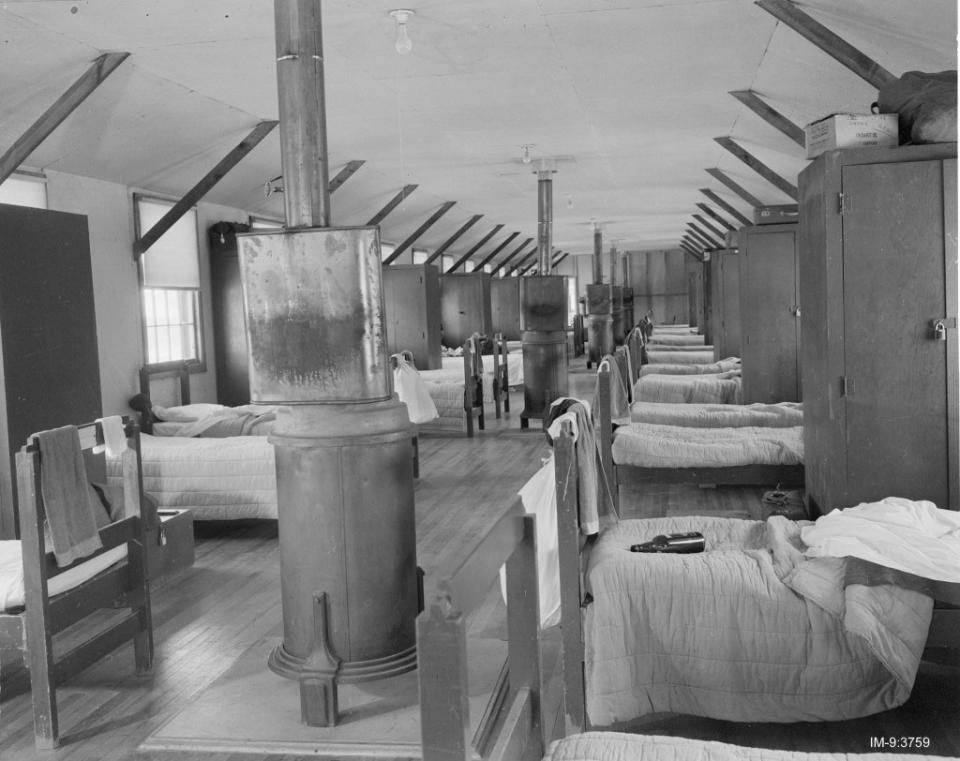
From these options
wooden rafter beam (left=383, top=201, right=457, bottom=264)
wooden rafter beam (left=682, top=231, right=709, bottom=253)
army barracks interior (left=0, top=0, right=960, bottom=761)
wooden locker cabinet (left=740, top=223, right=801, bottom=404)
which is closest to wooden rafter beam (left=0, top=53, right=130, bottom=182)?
army barracks interior (left=0, top=0, right=960, bottom=761)

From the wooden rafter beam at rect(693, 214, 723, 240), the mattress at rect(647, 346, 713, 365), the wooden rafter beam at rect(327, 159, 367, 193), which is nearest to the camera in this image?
the wooden rafter beam at rect(327, 159, 367, 193)

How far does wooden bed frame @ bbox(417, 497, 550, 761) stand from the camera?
1.57 meters

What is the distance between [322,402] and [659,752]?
5.08 feet

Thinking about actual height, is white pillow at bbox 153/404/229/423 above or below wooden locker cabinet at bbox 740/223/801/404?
below

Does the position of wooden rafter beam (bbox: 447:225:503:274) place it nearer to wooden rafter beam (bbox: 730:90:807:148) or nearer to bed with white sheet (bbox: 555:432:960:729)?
wooden rafter beam (bbox: 730:90:807:148)

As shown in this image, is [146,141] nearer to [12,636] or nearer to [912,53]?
[12,636]

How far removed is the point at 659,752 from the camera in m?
2.28

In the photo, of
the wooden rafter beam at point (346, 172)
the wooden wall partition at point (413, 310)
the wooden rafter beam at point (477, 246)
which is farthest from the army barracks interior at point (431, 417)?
the wooden rafter beam at point (477, 246)

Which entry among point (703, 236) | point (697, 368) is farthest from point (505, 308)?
point (697, 368)

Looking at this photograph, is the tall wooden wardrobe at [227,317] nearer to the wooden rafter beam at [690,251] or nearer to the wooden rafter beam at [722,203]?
the wooden rafter beam at [722,203]

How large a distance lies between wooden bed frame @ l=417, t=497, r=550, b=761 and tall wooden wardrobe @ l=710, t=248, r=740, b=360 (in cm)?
905

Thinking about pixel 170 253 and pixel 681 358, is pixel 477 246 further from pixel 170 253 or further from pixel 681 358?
pixel 170 253

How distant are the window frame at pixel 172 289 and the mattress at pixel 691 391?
159 inches

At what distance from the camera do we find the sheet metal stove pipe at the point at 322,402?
10.3 ft
